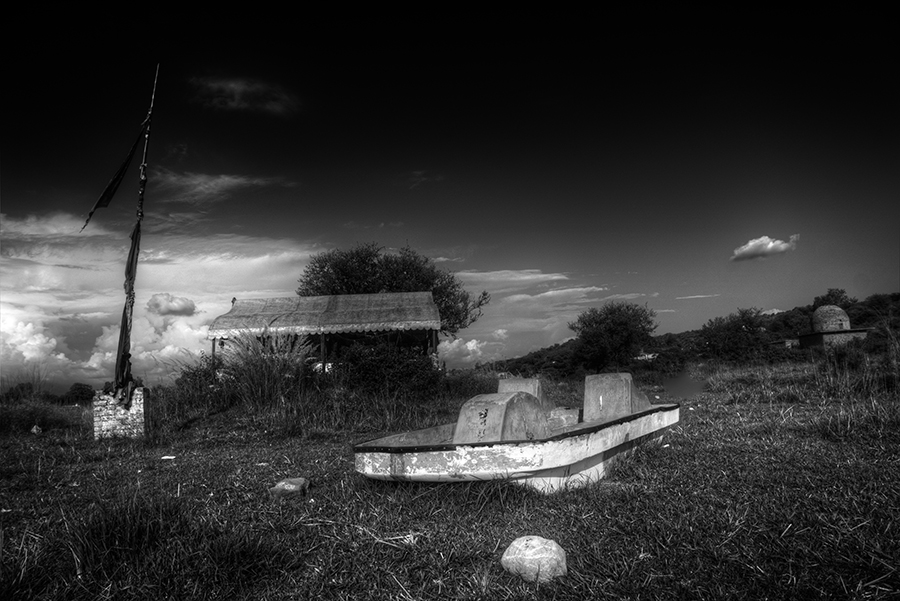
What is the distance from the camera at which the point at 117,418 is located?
8.09 meters

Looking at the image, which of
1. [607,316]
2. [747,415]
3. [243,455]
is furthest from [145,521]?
[607,316]

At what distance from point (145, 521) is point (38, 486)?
288 cm

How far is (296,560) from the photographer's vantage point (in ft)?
8.91

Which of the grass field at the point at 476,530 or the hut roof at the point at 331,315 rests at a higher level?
the hut roof at the point at 331,315

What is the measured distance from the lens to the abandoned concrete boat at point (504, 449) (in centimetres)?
339

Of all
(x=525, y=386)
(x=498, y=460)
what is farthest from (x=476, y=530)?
(x=525, y=386)

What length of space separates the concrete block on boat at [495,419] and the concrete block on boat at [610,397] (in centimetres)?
161

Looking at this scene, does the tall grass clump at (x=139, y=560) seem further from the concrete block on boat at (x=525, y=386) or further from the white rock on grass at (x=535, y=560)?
the concrete block on boat at (x=525, y=386)

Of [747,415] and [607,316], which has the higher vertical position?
[607,316]

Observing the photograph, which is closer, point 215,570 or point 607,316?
point 215,570

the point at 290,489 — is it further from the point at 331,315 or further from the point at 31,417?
the point at 331,315

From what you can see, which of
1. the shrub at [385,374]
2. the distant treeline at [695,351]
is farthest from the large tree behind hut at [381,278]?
the shrub at [385,374]

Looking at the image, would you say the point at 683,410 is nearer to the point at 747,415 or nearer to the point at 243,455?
the point at 747,415

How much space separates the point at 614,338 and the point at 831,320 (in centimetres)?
1696
